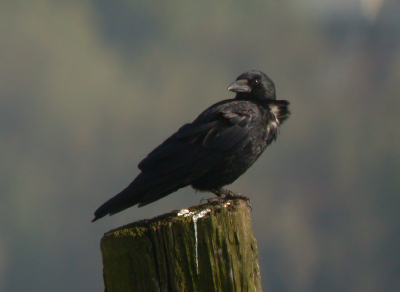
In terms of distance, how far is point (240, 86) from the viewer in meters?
8.44

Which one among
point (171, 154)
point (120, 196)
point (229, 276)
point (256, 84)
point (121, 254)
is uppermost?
point (256, 84)

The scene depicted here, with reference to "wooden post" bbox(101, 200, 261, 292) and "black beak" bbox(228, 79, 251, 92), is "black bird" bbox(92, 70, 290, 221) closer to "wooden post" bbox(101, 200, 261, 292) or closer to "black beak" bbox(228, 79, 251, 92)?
"black beak" bbox(228, 79, 251, 92)

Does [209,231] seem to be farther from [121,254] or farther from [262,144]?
[262,144]

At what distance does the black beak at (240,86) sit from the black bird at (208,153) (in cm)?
77

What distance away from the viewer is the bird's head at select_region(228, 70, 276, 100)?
844 cm

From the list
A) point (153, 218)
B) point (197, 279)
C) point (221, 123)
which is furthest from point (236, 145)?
point (197, 279)

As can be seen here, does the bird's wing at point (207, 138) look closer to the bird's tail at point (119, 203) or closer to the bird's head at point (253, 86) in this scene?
the bird's tail at point (119, 203)

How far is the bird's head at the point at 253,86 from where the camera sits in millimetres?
8438

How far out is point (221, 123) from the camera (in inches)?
274

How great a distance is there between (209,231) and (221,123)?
125 inches

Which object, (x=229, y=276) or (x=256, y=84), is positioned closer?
(x=229, y=276)

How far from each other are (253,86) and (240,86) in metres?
0.25

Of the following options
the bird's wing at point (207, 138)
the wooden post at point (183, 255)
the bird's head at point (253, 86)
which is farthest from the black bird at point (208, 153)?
the wooden post at point (183, 255)

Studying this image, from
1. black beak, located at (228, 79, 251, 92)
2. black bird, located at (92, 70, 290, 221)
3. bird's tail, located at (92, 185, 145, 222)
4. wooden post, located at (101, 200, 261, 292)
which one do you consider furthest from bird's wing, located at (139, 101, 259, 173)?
wooden post, located at (101, 200, 261, 292)
